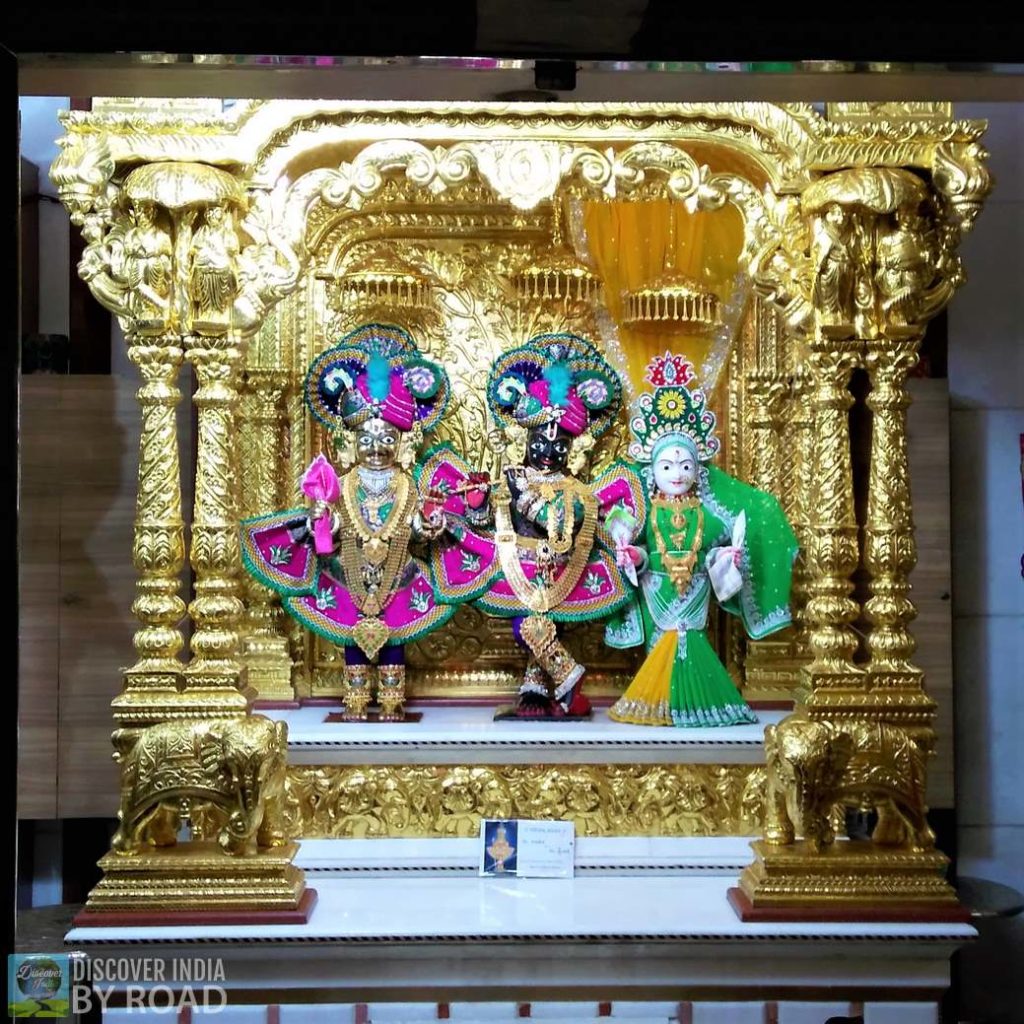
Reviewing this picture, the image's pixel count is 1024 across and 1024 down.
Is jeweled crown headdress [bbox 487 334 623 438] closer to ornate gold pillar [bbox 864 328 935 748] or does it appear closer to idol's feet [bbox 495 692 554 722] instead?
idol's feet [bbox 495 692 554 722]

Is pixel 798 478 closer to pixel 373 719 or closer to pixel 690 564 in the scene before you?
pixel 690 564

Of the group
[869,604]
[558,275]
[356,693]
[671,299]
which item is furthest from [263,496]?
[869,604]

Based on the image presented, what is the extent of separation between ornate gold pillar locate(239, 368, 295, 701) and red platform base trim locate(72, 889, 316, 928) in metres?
1.21

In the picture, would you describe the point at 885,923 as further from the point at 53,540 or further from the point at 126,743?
the point at 53,540

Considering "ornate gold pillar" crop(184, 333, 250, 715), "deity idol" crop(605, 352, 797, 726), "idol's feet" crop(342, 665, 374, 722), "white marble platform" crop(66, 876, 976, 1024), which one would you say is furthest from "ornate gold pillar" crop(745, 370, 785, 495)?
"ornate gold pillar" crop(184, 333, 250, 715)

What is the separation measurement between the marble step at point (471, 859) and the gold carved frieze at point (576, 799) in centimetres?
11

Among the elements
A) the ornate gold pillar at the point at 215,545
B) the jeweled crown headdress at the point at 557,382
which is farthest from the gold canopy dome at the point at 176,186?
the jeweled crown headdress at the point at 557,382

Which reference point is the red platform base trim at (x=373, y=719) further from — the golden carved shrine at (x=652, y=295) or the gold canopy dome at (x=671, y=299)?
the gold canopy dome at (x=671, y=299)

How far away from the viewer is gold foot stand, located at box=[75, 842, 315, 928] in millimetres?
3674

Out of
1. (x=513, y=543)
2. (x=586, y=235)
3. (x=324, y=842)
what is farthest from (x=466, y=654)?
(x=586, y=235)

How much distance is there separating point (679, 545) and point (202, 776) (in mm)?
1832

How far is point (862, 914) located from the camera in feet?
12.1

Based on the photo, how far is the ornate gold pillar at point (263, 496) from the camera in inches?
190

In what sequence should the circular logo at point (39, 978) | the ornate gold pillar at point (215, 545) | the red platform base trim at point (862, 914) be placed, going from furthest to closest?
1. the ornate gold pillar at point (215, 545)
2. the red platform base trim at point (862, 914)
3. the circular logo at point (39, 978)
